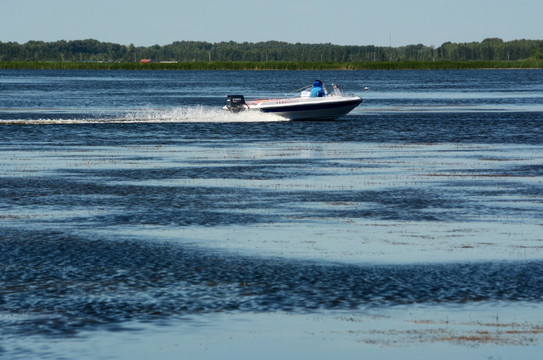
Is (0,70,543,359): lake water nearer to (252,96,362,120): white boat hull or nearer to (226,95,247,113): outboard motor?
(252,96,362,120): white boat hull

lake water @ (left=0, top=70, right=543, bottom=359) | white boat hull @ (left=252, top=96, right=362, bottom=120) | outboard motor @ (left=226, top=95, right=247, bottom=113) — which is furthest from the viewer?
outboard motor @ (left=226, top=95, right=247, bottom=113)

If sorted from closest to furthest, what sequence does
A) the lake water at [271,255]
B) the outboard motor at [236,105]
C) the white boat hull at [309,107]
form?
the lake water at [271,255]
the white boat hull at [309,107]
the outboard motor at [236,105]

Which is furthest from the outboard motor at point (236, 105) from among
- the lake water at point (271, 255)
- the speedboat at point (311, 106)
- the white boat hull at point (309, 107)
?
the lake water at point (271, 255)

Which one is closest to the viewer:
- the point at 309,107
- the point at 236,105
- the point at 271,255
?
the point at 271,255

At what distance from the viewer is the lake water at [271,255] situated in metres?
12.9

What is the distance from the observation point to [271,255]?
60.0 feet

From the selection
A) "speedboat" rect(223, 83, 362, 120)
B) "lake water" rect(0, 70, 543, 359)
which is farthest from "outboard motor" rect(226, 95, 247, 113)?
"lake water" rect(0, 70, 543, 359)

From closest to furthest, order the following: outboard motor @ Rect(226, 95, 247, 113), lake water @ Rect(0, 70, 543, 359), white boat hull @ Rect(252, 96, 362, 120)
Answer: lake water @ Rect(0, 70, 543, 359) < white boat hull @ Rect(252, 96, 362, 120) < outboard motor @ Rect(226, 95, 247, 113)

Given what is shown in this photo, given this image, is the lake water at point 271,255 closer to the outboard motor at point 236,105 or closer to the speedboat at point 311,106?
the speedboat at point 311,106

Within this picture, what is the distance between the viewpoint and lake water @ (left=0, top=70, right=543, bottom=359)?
12.9m

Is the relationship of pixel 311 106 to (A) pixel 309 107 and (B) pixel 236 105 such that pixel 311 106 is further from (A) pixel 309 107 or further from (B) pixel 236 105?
(B) pixel 236 105

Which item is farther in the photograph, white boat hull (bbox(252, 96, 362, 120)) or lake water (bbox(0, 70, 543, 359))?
white boat hull (bbox(252, 96, 362, 120))

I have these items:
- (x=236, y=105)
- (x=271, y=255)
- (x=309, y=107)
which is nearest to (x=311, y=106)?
(x=309, y=107)

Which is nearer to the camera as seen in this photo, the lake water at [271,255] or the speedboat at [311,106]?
the lake water at [271,255]
